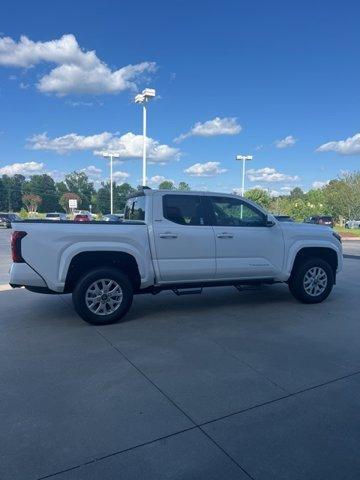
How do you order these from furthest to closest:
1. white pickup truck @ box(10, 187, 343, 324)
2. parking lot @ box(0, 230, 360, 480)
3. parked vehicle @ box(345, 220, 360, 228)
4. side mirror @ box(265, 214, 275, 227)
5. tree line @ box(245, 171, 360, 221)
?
parked vehicle @ box(345, 220, 360, 228) < tree line @ box(245, 171, 360, 221) < side mirror @ box(265, 214, 275, 227) < white pickup truck @ box(10, 187, 343, 324) < parking lot @ box(0, 230, 360, 480)

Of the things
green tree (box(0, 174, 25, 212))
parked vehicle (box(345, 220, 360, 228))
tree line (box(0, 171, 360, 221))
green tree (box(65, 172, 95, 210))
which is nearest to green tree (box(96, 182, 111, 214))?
tree line (box(0, 171, 360, 221))

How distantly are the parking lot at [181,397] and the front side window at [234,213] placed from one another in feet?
4.89

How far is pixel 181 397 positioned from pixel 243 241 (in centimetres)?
327

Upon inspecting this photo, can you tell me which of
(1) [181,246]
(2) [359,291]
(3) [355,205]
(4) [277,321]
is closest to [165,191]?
(1) [181,246]

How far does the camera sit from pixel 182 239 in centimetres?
579

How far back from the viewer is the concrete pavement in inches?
101

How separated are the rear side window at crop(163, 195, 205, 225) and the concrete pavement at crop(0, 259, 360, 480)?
4.92 ft

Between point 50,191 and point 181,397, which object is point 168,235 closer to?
point 181,397

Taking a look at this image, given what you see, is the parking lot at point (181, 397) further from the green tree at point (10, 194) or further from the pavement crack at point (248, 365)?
the green tree at point (10, 194)

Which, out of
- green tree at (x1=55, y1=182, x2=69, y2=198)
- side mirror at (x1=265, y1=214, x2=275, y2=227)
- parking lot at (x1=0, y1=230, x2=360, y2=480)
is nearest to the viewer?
parking lot at (x1=0, y1=230, x2=360, y2=480)

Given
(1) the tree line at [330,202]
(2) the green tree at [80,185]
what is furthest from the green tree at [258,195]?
(2) the green tree at [80,185]

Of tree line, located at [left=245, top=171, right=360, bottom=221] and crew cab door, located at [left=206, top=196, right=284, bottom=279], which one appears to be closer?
crew cab door, located at [left=206, top=196, right=284, bottom=279]

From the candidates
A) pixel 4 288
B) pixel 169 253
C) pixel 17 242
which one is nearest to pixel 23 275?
pixel 17 242

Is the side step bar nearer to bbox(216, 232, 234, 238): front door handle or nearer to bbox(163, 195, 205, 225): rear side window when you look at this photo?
bbox(216, 232, 234, 238): front door handle
